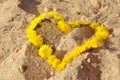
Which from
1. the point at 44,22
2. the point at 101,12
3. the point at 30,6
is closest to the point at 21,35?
the point at 44,22

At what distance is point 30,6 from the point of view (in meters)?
6.30

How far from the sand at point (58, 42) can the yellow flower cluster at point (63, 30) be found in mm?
75

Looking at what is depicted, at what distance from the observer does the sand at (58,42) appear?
188 inches

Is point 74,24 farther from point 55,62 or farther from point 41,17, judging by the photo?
point 55,62

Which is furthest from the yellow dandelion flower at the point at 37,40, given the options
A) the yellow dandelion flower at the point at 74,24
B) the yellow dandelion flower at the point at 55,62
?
the yellow dandelion flower at the point at 74,24

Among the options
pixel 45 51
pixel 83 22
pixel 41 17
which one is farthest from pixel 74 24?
pixel 45 51

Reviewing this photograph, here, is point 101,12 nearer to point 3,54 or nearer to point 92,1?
point 92,1

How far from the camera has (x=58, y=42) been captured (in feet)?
17.5

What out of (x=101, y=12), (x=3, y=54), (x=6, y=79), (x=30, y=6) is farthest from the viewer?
(x=30, y=6)

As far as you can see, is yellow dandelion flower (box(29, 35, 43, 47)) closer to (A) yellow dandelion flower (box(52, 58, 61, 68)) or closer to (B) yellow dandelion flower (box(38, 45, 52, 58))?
(B) yellow dandelion flower (box(38, 45, 52, 58))

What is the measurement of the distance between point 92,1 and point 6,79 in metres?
2.20

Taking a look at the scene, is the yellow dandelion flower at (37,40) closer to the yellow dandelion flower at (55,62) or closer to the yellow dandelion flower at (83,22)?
the yellow dandelion flower at (55,62)

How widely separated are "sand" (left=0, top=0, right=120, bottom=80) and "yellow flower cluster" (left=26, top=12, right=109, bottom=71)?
0.07 meters

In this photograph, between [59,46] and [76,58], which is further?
[59,46]
